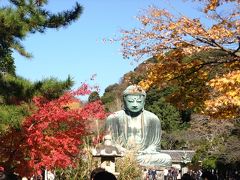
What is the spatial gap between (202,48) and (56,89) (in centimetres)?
323

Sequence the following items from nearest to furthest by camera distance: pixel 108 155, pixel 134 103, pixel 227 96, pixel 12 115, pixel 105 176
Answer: pixel 105 176
pixel 227 96
pixel 12 115
pixel 108 155
pixel 134 103

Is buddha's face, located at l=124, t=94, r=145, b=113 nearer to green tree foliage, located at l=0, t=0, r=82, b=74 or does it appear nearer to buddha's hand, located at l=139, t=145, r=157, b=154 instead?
buddha's hand, located at l=139, t=145, r=157, b=154

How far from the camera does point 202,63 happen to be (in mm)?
10086

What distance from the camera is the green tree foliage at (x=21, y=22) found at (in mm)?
10031

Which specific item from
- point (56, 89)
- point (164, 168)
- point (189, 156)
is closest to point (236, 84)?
point (56, 89)

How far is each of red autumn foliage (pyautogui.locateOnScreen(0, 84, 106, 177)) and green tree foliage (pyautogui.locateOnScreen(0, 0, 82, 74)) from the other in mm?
1273

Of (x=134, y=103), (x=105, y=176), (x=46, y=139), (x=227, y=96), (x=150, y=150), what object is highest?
(x=134, y=103)

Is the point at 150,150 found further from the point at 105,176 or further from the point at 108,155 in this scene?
the point at 105,176

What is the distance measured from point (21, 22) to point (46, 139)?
4414 millimetres

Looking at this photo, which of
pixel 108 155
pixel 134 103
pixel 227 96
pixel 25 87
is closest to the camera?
pixel 227 96

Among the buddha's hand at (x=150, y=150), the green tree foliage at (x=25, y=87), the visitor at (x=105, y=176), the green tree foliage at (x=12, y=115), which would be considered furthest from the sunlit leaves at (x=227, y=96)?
the buddha's hand at (x=150, y=150)

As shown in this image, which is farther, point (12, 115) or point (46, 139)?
point (46, 139)

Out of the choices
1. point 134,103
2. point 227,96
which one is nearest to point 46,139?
point 227,96

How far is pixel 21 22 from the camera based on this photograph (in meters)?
10.1
